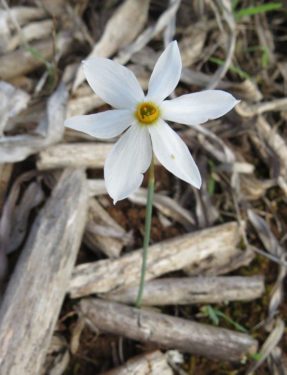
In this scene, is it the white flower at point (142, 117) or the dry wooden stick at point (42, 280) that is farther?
the dry wooden stick at point (42, 280)

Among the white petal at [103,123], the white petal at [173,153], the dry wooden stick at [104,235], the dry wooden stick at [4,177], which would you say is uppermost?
the white petal at [103,123]

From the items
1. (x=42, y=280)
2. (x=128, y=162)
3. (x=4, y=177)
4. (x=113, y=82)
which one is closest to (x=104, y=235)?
(x=42, y=280)

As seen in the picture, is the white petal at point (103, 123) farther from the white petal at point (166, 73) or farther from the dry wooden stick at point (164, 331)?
the dry wooden stick at point (164, 331)

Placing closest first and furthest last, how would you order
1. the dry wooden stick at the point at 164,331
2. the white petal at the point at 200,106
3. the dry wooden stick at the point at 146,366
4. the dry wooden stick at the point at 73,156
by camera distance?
the white petal at the point at 200,106 < the dry wooden stick at the point at 146,366 < the dry wooden stick at the point at 164,331 < the dry wooden stick at the point at 73,156

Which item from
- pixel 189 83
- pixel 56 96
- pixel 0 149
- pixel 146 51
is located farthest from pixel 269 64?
pixel 0 149

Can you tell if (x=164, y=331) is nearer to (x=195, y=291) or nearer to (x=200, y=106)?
(x=195, y=291)

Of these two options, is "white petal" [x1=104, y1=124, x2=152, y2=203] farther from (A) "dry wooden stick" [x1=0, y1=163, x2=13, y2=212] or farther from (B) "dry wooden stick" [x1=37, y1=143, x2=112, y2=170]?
(A) "dry wooden stick" [x1=0, y1=163, x2=13, y2=212]

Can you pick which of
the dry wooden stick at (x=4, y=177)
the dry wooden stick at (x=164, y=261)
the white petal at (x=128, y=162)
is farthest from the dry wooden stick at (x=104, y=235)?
the white petal at (x=128, y=162)
